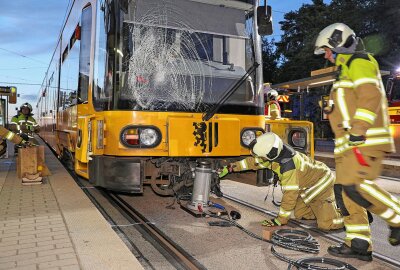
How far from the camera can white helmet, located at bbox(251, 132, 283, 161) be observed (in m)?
4.83

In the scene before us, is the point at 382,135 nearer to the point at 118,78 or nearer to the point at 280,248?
the point at 280,248

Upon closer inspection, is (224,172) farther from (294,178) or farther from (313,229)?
(313,229)

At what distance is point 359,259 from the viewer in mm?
4086

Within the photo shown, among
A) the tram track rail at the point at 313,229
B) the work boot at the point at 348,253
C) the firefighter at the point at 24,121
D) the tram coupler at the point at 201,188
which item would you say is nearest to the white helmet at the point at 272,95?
the tram track rail at the point at 313,229

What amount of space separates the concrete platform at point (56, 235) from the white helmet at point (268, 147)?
1857 mm

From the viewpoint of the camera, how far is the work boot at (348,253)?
406cm

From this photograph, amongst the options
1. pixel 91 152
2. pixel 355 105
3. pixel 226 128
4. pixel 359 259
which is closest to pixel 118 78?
pixel 91 152

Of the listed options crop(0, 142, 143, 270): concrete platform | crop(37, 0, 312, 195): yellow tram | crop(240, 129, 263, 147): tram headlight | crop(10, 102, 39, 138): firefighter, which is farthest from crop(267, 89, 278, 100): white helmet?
crop(10, 102, 39, 138): firefighter

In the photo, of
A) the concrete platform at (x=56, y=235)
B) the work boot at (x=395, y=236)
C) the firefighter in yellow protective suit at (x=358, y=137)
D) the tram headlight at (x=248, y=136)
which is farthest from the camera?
the tram headlight at (x=248, y=136)

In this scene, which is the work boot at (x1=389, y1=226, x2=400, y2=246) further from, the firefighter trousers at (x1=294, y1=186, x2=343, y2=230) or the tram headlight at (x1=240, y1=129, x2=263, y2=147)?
the tram headlight at (x1=240, y1=129, x2=263, y2=147)

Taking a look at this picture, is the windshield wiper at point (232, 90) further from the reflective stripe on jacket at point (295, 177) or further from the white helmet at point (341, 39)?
the white helmet at point (341, 39)

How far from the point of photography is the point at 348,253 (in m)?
4.09

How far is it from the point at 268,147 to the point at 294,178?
1.49 ft

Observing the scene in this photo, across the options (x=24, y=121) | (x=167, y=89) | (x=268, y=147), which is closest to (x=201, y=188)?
(x=268, y=147)
